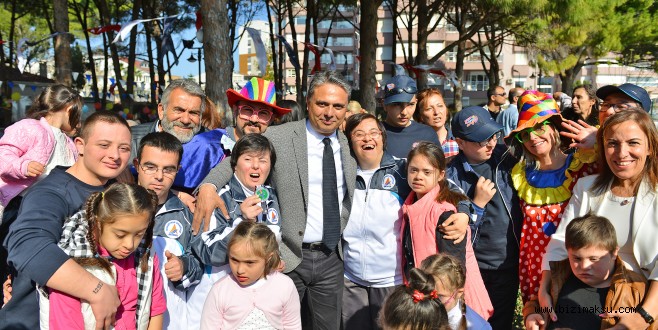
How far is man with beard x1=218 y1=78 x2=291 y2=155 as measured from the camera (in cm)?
411

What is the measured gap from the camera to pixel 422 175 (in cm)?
357

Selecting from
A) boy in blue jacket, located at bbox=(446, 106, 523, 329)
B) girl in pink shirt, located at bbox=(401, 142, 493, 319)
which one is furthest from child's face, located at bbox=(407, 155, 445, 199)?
boy in blue jacket, located at bbox=(446, 106, 523, 329)

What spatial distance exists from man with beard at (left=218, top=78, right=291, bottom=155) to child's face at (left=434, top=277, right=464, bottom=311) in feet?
5.85

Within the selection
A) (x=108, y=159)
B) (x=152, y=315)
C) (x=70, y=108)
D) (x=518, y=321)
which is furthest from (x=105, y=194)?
(x=518, y=321)

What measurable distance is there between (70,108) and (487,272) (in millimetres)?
3367

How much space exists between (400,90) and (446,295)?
209 cm

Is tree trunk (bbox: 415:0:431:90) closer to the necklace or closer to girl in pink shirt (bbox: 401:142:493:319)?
girl in pink shirt (bbox: 401:142:493:319)

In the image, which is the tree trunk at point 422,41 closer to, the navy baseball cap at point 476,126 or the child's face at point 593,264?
the navy baseball cap at point 476,126

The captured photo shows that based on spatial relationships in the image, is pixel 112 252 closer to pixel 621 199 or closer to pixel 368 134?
pixel 368 134

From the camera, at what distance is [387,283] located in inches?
151

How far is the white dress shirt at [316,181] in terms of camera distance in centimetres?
378

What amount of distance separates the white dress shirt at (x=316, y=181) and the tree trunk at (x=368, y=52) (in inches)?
340

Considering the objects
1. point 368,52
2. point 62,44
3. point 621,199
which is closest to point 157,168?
point 621,199

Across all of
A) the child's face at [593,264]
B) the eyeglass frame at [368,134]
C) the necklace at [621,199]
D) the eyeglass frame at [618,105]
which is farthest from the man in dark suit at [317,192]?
the eyeglass frame at [618,105]
